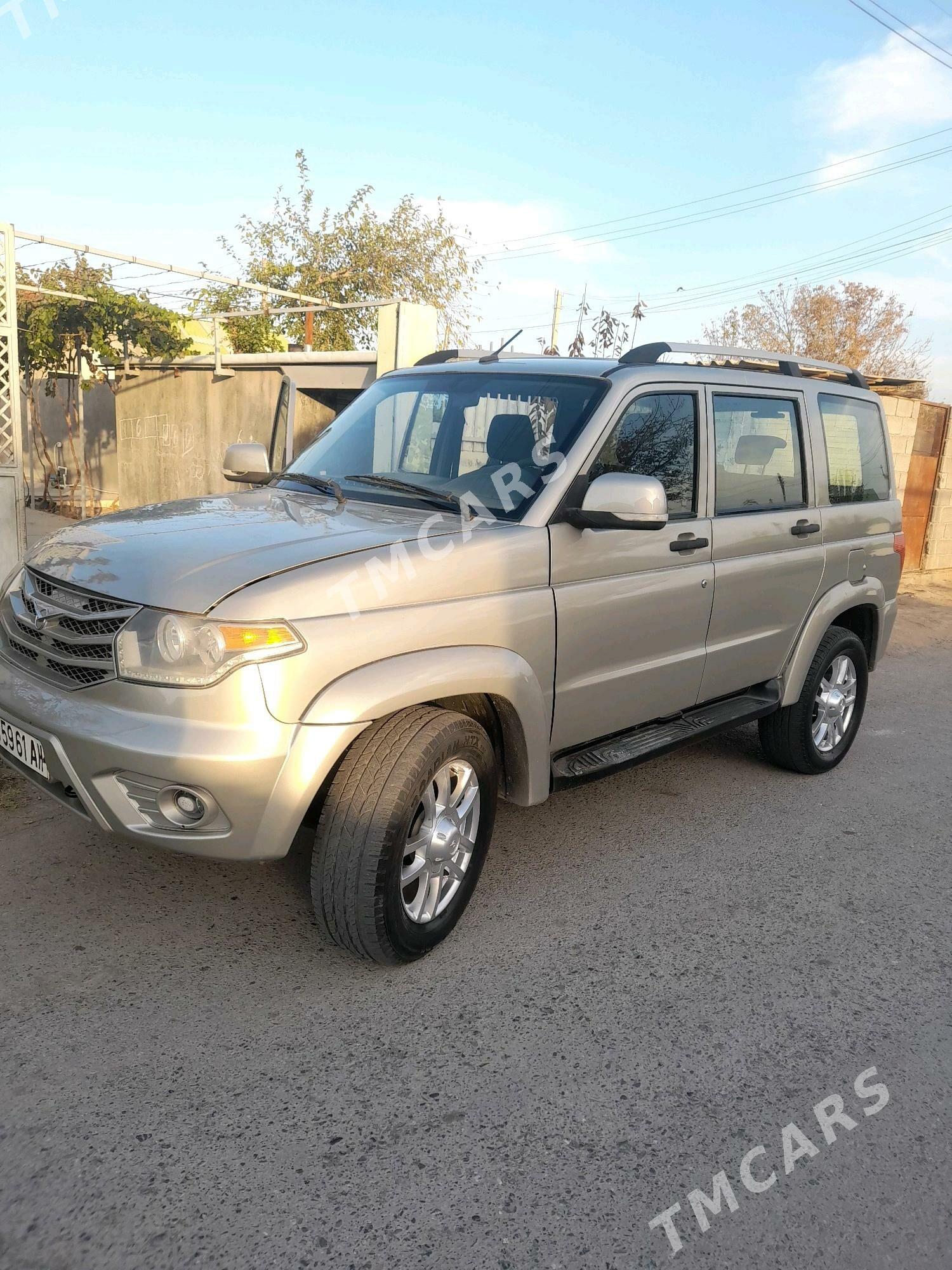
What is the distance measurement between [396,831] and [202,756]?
62cm

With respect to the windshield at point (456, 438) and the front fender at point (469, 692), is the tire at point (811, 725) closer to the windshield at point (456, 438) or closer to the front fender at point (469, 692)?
the front fender at point (469, 692)

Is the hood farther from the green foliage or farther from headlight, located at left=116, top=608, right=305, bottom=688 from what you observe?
the green foliage

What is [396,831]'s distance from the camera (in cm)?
291

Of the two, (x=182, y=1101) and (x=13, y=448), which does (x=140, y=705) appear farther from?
(x=13, y=448)

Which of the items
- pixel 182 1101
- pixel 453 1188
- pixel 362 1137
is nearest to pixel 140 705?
pixel 182 1101

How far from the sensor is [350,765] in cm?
291

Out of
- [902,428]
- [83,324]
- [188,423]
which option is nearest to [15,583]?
[188,423]

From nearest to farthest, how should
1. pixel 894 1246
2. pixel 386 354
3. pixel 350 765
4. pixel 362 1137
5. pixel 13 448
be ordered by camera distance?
1. pixel 894 1246
2. pixel 362 1137
3. pixel 350 765
4. pixel 13 448
5. pixel 386 354

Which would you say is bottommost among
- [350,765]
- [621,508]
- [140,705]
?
[350,765]

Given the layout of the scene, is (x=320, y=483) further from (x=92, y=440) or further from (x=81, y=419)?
(x=92, y=440)

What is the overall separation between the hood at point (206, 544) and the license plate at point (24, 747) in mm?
488

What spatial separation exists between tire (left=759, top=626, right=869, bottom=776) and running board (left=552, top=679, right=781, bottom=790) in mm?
293

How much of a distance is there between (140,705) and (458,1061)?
4.34 ft

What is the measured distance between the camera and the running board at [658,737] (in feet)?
12.0
